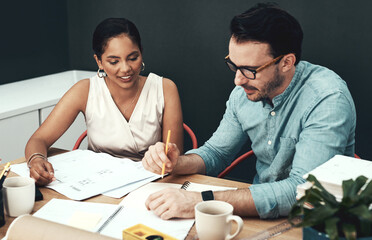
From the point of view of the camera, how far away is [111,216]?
53.0 inches

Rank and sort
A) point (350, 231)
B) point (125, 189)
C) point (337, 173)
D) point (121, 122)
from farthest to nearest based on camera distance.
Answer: point (121, 122) < point (125, 189) < point (337, 173) < point (350, 231)

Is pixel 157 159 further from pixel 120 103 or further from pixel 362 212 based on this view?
pixel 362 212

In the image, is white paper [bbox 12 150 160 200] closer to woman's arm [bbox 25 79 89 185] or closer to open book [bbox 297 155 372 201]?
woman's arm [bbox 25 79 89 185]

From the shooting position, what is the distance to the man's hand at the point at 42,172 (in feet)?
5.21

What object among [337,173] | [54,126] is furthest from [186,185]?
[54,126]

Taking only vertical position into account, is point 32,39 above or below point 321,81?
below

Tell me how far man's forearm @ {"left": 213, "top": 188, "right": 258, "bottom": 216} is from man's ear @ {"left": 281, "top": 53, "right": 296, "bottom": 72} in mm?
542

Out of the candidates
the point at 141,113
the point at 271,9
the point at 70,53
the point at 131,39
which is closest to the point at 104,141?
the point at 141,113

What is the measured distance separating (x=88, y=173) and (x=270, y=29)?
2.80ft

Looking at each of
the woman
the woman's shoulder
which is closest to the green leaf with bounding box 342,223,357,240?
the woman

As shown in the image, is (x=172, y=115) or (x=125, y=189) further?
(x=172, y=115)

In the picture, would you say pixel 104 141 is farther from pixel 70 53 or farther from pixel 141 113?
pixel 70 53

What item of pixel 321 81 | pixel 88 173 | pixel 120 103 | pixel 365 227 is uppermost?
pixel 321 81

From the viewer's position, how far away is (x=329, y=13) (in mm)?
2949
